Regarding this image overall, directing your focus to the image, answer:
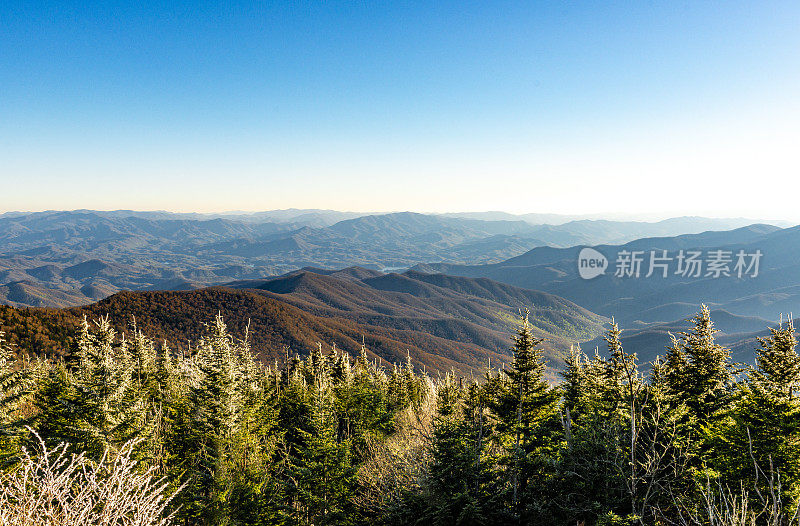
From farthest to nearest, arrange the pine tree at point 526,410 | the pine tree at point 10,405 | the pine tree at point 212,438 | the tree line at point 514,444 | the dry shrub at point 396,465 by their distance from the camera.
Answer: the pine tree at point 212,438 < the pine tree at point 10,405 < the dry shrub at point 396,465 < the pine tree at point 526,410 < the tree line at point 514,444

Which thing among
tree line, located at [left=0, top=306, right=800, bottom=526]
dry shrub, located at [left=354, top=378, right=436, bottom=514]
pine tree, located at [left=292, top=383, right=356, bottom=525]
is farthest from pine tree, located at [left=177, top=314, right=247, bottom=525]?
dry shrub, located at [left=354, top=378, right=436, bottom=514]

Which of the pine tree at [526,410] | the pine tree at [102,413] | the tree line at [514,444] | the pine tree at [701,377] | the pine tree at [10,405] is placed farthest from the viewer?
the pine tree at [10,405]

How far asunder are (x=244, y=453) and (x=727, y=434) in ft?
77.1

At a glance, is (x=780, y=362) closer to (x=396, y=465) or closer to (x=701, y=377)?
(x=701, y=377)

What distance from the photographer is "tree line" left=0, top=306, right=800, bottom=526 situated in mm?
13609

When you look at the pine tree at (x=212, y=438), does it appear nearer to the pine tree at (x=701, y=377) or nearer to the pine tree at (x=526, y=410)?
the pine tree at (x=526, y=410)

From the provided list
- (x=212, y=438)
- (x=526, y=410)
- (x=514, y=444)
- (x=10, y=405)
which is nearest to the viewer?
(x=514, y=444)

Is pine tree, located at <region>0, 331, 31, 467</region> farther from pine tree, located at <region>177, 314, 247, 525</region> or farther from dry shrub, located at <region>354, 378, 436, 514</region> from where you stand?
dry shrub, located at <region>354, 378, 436, 514</region>

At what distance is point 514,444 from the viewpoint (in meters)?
17.1

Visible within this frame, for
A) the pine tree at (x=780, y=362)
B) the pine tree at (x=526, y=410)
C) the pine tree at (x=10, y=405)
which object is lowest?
the pine tree at (x=10, y=405)

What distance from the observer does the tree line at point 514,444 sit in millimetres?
13609

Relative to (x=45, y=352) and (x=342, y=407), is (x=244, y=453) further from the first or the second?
(x=45, y=352)

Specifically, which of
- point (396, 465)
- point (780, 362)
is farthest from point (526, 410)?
point (780, 362)

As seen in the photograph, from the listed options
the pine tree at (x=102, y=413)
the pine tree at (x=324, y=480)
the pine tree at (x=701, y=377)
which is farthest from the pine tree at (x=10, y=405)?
the pine tree at (x=701, y=377)
